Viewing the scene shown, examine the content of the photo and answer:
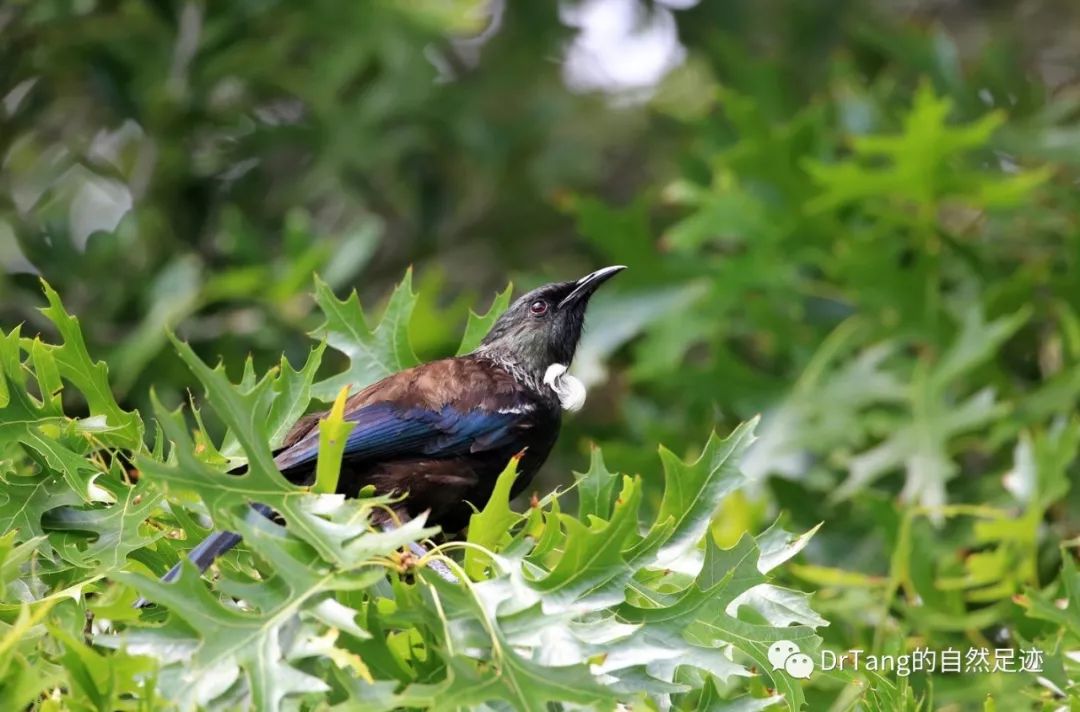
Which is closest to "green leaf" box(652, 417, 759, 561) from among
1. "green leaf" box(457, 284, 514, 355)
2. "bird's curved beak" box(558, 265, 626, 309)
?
"green leaf" box(457, 284, 514, 355)

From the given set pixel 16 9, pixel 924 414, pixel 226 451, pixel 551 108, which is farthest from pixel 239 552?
pixel 551 108

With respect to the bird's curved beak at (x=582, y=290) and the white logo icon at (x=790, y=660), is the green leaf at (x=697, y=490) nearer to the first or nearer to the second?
→ the white logo icon at (x=790, y=660)

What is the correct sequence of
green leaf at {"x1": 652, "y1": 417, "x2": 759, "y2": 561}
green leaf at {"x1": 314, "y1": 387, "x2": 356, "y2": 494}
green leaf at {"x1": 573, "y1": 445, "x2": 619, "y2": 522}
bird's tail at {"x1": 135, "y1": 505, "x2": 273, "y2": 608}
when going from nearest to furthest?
green leaf at {"x1": 314, "y1": 387, "x2": 356, "y2": 494} → bird's tail at {"x1": 135, "y1": 505, "x2": 273, "y2": 608} → green leaf at {"x1": 652, "y1": 417, "x2": 759, "y2": 561} → green leaf at {"x1": 573, "y1": 445, "x2": 619, "y2": 522}

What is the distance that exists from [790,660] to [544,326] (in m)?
1.92

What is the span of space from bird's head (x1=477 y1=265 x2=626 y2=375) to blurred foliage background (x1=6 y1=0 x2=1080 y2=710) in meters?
A: 1.00

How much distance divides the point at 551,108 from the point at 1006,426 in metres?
4.58

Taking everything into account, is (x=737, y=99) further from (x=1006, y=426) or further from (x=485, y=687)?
(x=485, y=687)

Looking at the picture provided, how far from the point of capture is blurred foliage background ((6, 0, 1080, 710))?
19.6 feet

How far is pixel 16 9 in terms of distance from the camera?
23.7 ft

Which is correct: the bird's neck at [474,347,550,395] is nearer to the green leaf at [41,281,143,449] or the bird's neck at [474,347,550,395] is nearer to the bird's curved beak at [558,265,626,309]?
the bird's curved beak at [558,265,626,309]

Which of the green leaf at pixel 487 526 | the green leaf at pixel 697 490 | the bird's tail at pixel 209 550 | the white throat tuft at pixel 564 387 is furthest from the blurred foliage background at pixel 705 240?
the bird's tail at pixel 209 550

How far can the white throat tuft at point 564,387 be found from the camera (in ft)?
15.1

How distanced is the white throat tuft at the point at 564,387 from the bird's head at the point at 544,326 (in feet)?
0.12

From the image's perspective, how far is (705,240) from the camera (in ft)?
23.0
